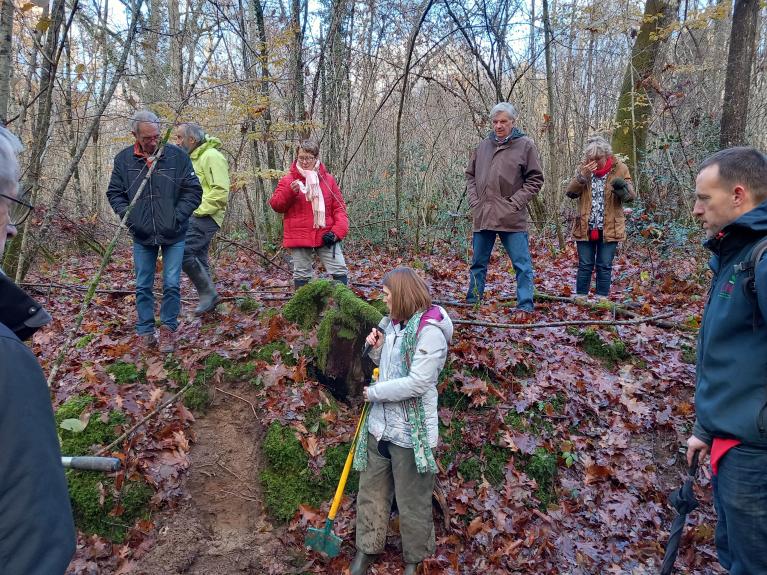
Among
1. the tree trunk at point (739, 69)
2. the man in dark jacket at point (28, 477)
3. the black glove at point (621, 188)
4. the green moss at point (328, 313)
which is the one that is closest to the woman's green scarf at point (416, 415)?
the green moss at point (328, 313)

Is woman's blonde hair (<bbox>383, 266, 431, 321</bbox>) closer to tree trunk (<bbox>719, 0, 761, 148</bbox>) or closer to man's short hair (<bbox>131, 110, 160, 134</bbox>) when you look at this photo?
man's short hair (<bbox>131, 110, 160, 134</bbox>)

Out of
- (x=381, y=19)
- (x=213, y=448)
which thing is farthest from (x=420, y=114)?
(x=213, y=448)

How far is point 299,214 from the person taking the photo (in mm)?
6051

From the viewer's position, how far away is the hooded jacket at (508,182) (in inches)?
232

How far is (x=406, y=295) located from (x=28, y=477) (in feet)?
8.37

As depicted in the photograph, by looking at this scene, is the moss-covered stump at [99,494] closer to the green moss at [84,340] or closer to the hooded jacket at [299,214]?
the green moss at [84,340]

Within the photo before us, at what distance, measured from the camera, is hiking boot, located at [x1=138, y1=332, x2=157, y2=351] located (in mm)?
5136

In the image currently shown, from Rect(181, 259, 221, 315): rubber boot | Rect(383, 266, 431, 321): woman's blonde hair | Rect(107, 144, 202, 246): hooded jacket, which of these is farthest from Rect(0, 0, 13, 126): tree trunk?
Rect(383, 266, 431, 321): woman's blonde hair

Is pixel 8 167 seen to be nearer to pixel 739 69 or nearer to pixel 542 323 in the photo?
pixel 542 323

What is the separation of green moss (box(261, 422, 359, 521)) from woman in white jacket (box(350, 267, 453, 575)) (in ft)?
1.85

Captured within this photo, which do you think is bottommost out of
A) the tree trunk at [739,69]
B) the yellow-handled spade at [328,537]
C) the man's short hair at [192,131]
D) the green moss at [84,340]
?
the yellow-handled spade at [328,537]

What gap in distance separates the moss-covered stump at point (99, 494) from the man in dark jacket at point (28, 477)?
2885 mm

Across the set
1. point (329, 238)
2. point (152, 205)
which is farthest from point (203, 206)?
point (329, 238)

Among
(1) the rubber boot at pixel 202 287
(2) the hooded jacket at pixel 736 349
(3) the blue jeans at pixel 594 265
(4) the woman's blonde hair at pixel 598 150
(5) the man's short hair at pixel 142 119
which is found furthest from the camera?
(3) the blue jeans at pixel 594 265
